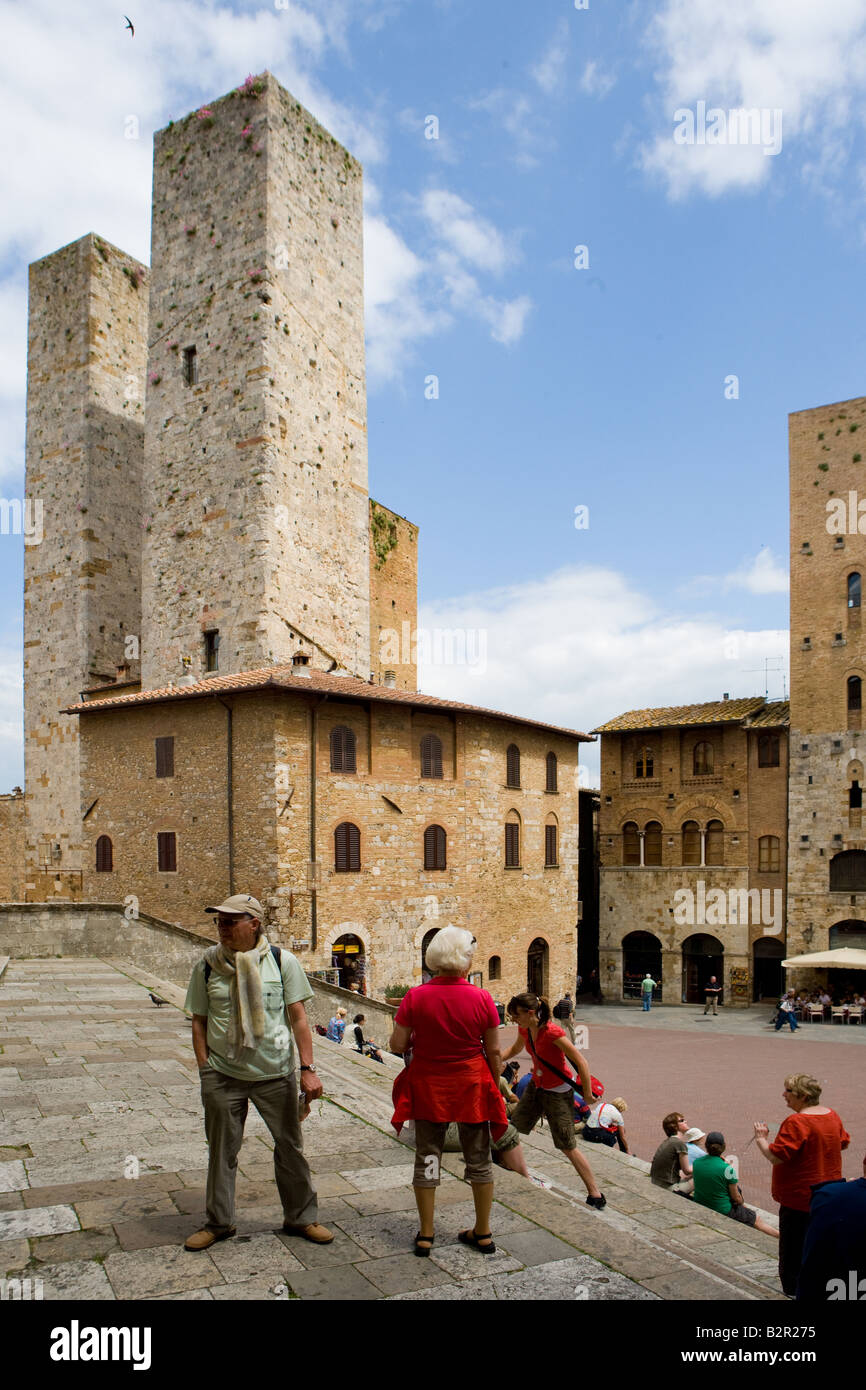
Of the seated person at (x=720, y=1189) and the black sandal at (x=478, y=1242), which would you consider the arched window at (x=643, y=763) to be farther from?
the black sandal at (x=478, y=1242)

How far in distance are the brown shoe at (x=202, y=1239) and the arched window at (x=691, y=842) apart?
1369 inches

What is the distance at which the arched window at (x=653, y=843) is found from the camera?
38.5 metres

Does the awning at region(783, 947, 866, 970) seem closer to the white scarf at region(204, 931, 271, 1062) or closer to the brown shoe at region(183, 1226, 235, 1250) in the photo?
the brown shoe at region(183, 1226, 235, 1250)

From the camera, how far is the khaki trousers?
493 centimetres

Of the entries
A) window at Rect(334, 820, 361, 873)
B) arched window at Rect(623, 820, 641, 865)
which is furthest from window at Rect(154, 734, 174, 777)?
arched window at Rect(623, 820, 641, 865)

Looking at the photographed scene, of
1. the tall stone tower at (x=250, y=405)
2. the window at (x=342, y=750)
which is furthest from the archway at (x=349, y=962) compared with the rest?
the tall stone tower at (x=250, y=405)

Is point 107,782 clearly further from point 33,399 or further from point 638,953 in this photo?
point 638,953

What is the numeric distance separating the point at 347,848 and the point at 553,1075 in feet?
56.1

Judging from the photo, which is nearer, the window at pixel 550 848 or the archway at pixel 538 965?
Result: the archway at pixel 538 965

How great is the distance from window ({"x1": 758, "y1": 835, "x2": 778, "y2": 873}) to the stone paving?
97.7 ft

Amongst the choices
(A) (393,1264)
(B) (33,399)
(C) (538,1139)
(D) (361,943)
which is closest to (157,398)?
(B) (33,399)

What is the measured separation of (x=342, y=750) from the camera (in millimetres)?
23344

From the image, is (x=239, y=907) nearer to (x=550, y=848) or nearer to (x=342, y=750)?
(x=342, y=750)
